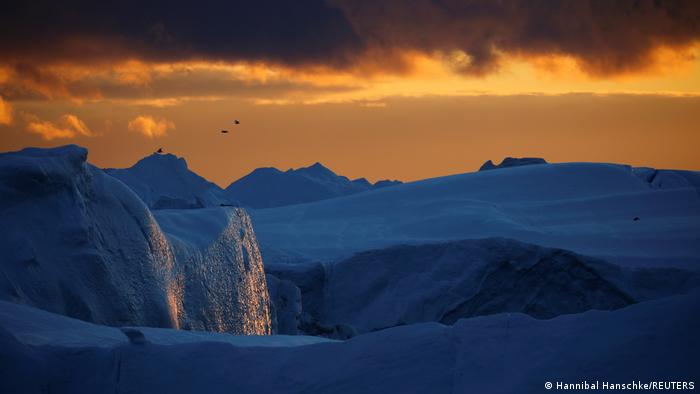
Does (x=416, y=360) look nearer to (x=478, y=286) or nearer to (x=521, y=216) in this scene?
(x=478, y=286)

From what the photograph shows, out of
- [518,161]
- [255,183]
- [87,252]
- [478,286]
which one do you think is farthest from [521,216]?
[255,183]

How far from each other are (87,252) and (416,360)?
5071mm

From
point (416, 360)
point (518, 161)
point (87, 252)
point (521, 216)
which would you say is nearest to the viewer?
point (416, 360)

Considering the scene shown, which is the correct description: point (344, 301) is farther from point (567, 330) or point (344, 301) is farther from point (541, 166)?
point (541, 166)

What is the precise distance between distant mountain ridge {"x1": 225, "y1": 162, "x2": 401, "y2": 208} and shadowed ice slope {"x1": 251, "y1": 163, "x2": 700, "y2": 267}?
27858 millimetres

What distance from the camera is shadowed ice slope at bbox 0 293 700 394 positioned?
5.44 m

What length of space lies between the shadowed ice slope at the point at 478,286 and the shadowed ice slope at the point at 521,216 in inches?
129

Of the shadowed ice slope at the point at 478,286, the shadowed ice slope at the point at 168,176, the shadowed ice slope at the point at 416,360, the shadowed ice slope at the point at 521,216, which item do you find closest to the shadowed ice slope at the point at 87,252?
the shadowed ice slope at the point at 416,360

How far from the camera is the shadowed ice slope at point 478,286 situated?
689 inches

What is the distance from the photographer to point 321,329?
15789 mm

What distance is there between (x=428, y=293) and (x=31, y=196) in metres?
A: 9.75

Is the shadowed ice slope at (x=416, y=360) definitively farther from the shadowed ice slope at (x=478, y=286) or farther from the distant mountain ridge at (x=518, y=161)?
the distant mountain ridge at (x=518, y=161)

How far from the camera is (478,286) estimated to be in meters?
17.7

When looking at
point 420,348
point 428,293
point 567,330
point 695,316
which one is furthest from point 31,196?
point 428,293
